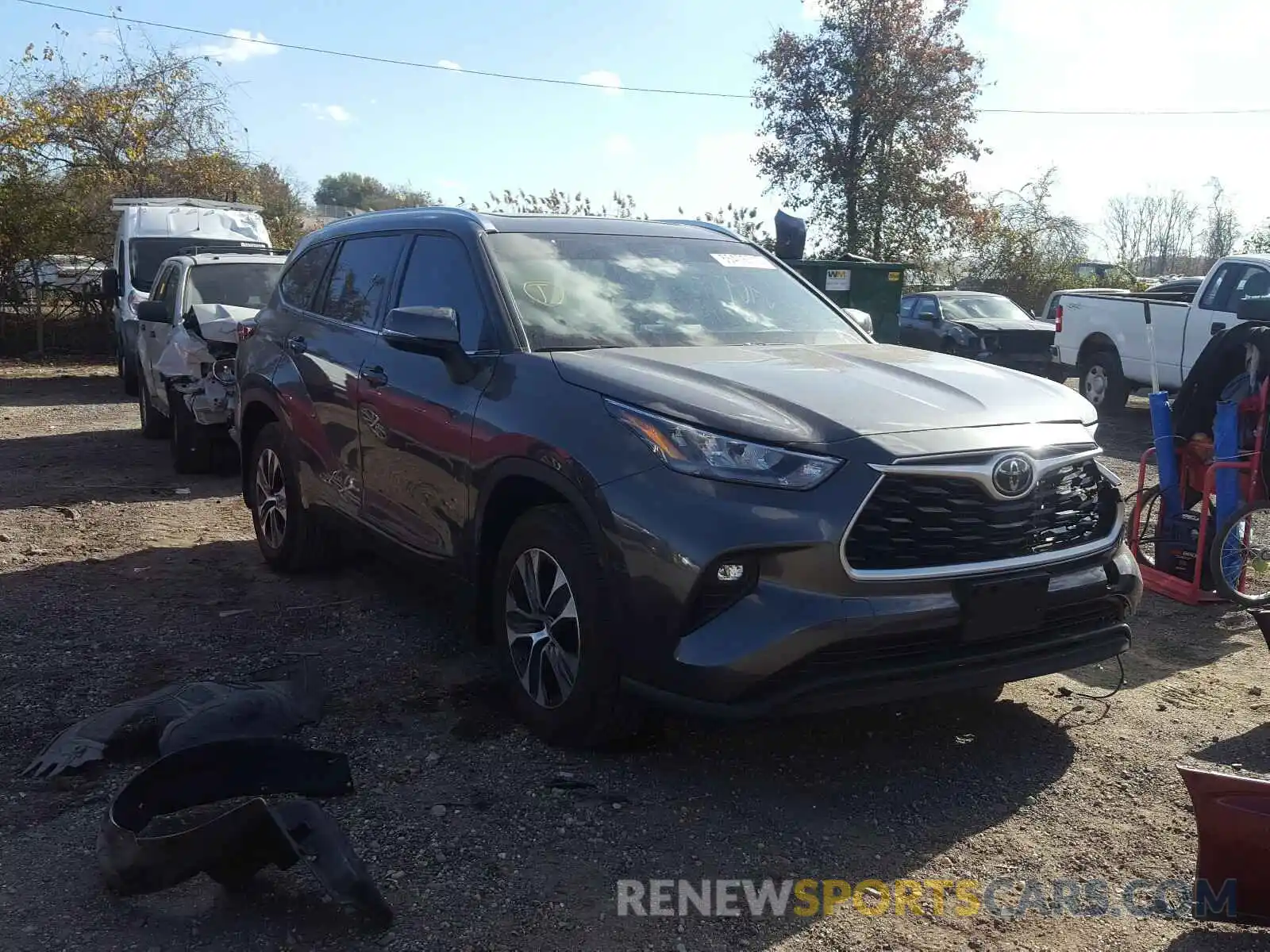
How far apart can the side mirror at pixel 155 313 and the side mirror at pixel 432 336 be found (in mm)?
5826

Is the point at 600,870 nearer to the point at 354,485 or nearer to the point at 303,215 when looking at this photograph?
the point at 354,485

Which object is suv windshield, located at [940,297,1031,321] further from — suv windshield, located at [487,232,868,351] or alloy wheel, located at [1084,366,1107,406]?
suv windshield, located at [487,232,868,351]

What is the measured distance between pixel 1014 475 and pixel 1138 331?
10.9 meters

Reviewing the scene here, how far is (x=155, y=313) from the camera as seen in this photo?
9320 millimetres

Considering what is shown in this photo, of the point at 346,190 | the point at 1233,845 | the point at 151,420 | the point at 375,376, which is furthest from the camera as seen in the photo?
the point at 346,190

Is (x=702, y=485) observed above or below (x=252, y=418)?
above

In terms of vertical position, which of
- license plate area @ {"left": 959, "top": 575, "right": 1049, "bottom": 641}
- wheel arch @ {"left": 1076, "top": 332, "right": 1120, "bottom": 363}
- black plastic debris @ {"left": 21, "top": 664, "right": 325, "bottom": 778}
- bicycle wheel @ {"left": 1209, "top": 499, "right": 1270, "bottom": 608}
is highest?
wheel arch @ {"left": 1076, "top": 332, "right": 1120, "bottom": 363}

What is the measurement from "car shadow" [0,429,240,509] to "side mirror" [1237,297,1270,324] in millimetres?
6774

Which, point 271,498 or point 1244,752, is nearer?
point 1244,752

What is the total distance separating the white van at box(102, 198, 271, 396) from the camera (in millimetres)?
14164

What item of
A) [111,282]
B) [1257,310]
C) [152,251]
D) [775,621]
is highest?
[152,251]

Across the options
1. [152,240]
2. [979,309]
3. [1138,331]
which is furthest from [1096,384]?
[152,240]

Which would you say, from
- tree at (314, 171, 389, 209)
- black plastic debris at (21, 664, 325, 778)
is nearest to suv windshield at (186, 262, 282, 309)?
black plastic debris at (21, 664, 325, 778)

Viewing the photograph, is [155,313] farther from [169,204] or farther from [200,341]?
[169,204]
